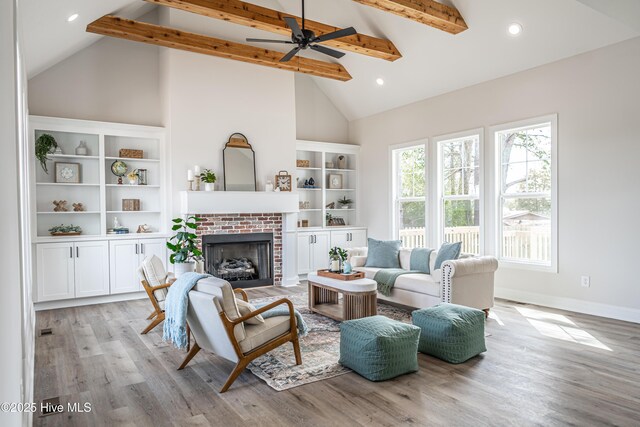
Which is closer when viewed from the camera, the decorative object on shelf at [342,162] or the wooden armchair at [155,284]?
the wooden armchair at [155,284]

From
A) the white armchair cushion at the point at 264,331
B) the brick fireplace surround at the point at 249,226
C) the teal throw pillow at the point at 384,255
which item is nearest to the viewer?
the white armchair cushion at the point at 264,331

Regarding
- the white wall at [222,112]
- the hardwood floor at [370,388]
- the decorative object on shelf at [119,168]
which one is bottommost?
the hardwood floor at [370,388]

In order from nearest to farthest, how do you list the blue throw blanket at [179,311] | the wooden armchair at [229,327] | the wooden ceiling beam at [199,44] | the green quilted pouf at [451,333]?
the wooden armchair at [229,327] < the blue throw blanket at [179,311] < the green quilted pouf at [451,333] < the wooden ceiling beam at [199,44]

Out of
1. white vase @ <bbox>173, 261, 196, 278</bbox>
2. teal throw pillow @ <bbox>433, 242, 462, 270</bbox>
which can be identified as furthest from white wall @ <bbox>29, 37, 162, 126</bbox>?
teal throw pillow @ <bbox>433, 242, 462, 270</bbox>

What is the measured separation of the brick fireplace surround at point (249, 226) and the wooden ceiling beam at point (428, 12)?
3.87 meters

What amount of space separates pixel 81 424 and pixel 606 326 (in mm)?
5212

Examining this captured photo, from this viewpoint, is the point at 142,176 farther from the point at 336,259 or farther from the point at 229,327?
the point at 229,327

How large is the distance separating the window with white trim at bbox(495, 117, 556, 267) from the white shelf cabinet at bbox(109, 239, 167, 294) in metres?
5.35

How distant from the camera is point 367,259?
653cm

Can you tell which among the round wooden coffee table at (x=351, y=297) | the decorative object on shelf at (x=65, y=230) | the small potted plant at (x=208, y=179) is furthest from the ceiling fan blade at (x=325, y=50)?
the decorative object on shelf at (x=65, y=230)

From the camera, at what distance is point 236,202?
23.5ft

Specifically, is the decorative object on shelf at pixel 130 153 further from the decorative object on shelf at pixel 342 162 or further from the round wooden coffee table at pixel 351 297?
the decorative object on shelf at pixel 342 162

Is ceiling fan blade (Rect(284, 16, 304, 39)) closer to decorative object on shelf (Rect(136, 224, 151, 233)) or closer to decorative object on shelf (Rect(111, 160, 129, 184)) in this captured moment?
decorative object on shelf (Rect(111, 160, 129, 184))

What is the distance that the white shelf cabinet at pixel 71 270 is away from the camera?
6020mm
